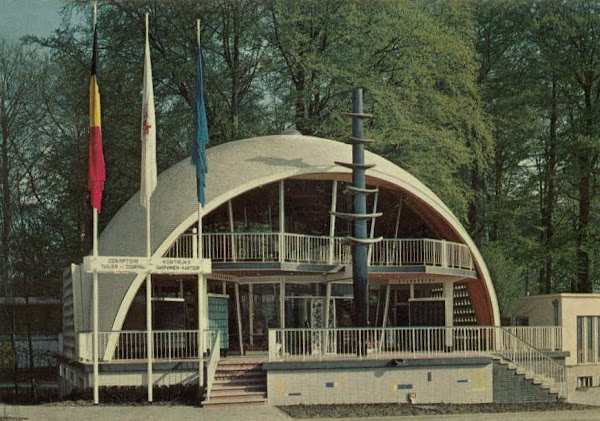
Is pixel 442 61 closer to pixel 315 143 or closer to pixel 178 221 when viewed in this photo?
pixel 315 143

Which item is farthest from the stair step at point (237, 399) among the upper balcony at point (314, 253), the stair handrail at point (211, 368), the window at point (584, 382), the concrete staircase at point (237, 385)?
the window at point (584, 382)

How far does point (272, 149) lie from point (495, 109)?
23.3m

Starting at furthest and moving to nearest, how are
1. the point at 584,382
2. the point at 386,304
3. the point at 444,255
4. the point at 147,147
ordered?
the point at 584,382, the point at 386,304, the point at 444,255, the point at 147,147

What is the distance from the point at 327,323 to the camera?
32.6 metres

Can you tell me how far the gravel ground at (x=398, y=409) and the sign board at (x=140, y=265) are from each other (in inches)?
163

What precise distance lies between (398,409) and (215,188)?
345 inches

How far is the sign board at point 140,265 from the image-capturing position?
25.4m

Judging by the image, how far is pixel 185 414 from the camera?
23891 mm

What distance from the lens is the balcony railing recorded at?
3080 centimetres

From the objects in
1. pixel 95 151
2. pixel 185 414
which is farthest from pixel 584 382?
pixel 95 151

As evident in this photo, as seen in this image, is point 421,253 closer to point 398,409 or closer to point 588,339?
point 588,339

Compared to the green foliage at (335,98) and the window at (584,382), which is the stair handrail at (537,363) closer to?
the window at (584,382)

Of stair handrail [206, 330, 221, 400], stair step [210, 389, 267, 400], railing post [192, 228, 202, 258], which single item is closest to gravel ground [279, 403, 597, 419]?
stair step [210, 389, 267, 400]

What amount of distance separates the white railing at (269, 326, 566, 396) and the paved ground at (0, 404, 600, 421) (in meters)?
3.23
